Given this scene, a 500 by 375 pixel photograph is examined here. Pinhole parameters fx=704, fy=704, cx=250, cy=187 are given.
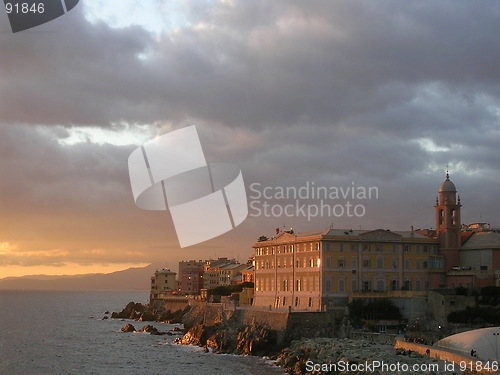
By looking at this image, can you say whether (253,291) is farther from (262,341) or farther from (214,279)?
(214,279)

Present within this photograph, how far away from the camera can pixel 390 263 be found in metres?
75.1

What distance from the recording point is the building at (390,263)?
237ft

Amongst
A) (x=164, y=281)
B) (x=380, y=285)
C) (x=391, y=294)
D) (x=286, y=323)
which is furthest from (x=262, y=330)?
(x=164, y=281)

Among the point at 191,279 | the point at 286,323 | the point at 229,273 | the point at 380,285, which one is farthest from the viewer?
the point at 191,279

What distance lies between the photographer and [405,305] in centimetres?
7012

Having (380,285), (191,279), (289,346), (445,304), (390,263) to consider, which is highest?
(191,279)

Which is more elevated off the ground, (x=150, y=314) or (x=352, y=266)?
(x=352, y=266)

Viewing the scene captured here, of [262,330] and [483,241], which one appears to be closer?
[262,330]

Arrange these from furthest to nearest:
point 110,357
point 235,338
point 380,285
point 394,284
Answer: point 394,284, point 380,285, point 235,338, point 110,357

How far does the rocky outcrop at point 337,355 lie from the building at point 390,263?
10.7m

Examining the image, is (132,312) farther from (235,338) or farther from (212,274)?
(235,338)

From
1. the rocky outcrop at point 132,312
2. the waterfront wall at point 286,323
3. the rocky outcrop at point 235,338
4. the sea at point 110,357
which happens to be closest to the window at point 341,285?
the waterfront wall at point 286,323

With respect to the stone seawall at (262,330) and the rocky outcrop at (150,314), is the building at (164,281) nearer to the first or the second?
the rocky outcrop at (150,314)

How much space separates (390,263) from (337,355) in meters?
24.1
